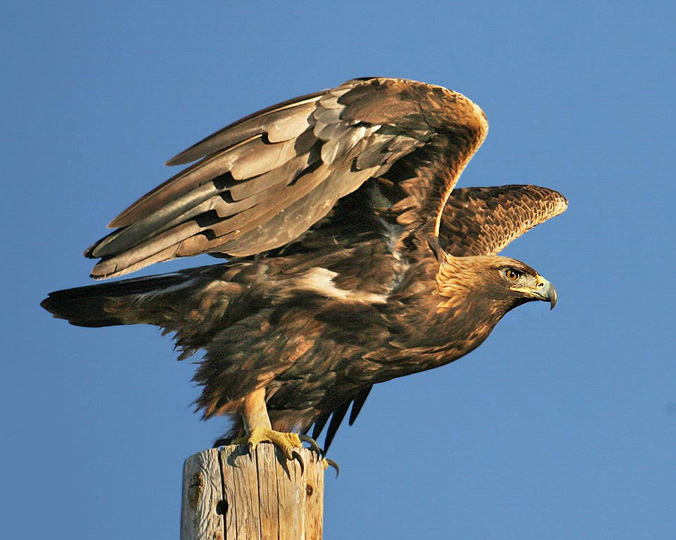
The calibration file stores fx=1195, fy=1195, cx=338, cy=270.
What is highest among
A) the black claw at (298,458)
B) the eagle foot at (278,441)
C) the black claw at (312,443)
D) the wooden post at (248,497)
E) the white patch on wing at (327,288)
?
the white patch on wing at (327,288)

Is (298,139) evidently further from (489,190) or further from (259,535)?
(489,190)

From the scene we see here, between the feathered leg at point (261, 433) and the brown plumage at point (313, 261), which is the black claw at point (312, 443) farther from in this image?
the brown plumage at point (313, 261)

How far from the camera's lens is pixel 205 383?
598cm

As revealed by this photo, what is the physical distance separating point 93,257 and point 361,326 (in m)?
1.51

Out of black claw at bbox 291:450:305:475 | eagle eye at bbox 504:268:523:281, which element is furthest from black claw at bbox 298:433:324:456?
eagle eye at bbox 504:268:523:281

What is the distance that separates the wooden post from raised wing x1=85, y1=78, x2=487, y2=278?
0.93 meters

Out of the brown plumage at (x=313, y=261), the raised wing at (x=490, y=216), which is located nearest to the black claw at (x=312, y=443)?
the brown plumage at (x=313, y=261)

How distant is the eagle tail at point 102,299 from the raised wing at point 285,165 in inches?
32.3

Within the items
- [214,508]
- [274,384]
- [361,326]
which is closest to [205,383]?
[274,384]

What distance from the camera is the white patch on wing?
5.92 meters

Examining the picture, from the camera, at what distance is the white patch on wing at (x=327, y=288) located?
592 cm

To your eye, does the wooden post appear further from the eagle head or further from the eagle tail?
the eagle head

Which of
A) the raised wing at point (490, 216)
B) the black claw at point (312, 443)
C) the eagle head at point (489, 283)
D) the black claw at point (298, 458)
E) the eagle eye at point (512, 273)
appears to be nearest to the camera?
the black claw at point (298, 458)

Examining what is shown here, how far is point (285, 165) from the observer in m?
5.36
